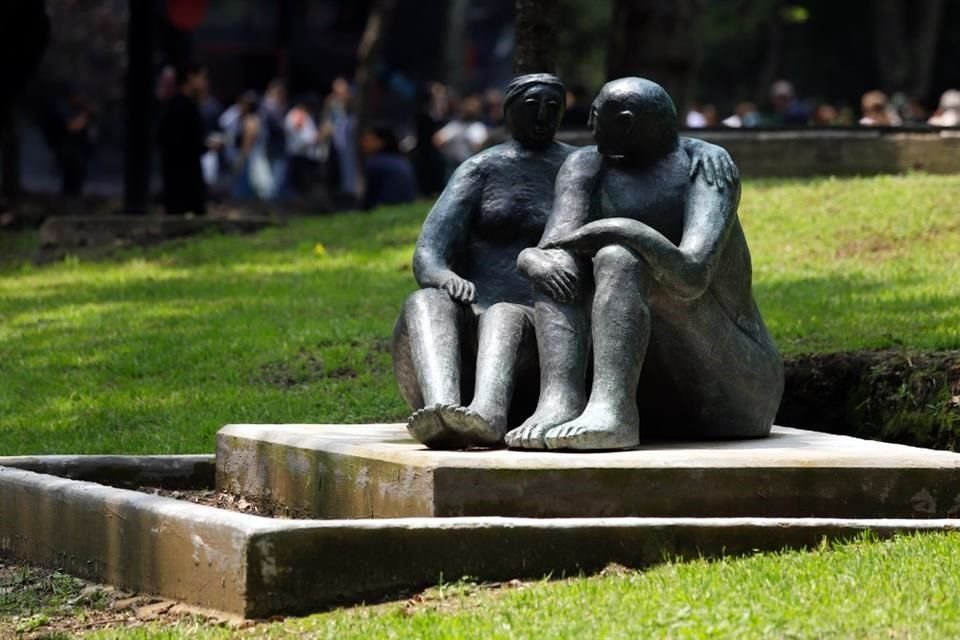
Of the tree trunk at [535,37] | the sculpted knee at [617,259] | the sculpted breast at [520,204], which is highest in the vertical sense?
the tree trunk at [535,37]

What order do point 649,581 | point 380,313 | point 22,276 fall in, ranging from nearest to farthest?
point 649,581
point 380,313
point 22,276

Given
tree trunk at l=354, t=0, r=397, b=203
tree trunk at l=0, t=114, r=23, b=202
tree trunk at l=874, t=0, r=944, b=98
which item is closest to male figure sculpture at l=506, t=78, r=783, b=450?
tree trunk at l=354, t=0, r=397, b=203

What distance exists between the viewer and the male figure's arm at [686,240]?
764 cm

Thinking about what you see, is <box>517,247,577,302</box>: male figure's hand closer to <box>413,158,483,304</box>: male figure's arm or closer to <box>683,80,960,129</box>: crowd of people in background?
<box>413,158,483,304</box>: male figure's arm

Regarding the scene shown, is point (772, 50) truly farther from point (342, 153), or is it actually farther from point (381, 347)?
point (381, 347)

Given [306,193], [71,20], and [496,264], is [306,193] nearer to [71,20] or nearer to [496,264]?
[71,20]

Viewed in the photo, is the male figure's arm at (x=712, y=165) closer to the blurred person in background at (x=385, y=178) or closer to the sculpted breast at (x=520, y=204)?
the sculpted breast at (x=520, y=204)

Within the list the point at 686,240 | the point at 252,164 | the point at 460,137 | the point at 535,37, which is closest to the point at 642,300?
the point at 686,240

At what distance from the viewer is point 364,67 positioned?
25.2 m

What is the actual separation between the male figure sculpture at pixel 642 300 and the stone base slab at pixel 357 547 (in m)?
0.63

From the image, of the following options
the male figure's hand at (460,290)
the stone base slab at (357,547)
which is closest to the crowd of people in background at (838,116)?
the male figure's hand at (460,290)

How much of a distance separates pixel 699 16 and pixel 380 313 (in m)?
7.05

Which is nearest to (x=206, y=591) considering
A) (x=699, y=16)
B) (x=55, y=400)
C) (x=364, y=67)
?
(x=55, y=400)

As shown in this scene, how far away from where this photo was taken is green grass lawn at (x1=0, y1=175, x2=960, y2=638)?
6.21m
